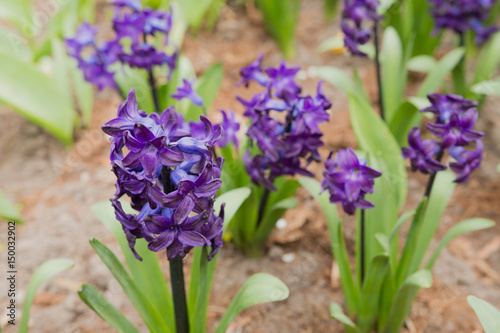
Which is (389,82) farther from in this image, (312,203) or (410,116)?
(312,203)

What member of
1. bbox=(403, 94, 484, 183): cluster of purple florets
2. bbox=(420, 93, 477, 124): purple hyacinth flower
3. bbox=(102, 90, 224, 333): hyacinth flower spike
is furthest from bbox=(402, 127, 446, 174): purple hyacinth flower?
bbox=(102, 90, 224, 333): hyacinth flower spike

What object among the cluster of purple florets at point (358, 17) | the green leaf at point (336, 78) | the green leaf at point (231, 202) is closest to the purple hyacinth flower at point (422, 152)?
the green leaf at point (231, 202)

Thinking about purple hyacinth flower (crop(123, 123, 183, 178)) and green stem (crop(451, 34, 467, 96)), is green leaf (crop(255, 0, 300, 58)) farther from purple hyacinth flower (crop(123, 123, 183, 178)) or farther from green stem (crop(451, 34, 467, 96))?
purple hyacinth flower (crop(123, 123, 183, 178))

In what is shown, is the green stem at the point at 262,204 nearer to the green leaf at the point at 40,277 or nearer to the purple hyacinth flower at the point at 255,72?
the purple hyacinth flower at the point at 255,72

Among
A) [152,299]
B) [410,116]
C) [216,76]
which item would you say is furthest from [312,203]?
[152,299]

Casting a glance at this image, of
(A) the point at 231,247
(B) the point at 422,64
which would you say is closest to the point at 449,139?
(A) the point at 231,247

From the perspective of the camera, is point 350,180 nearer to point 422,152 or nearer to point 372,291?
point 422,152

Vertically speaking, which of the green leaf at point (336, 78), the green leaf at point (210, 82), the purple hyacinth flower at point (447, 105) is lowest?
the purple hyacinth flower at point (447, 105)
